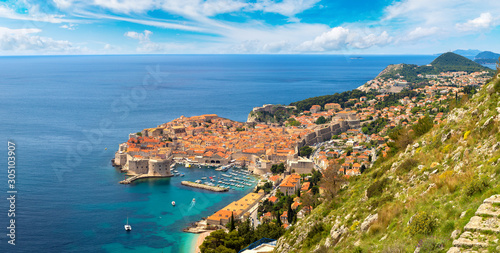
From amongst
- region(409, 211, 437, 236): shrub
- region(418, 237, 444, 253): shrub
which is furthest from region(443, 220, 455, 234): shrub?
region(418, 237, 444, 253): shrub

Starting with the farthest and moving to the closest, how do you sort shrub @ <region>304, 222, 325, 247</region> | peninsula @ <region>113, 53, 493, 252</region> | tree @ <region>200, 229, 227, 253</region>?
1. tree @ <region>200, 229, 227, 253</region>
2. peninsula @ <region>113, 53, 493, 252</region>
3. shrub @ <region>304, 222, 325, 247</region>

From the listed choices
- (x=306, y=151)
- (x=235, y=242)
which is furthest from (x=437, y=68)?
(x=235, y=242)

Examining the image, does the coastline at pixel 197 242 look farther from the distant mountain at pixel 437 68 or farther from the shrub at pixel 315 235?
the distant mountain at pixel 437 68

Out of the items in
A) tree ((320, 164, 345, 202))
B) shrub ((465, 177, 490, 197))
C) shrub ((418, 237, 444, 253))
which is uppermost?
shrub ((465, 177, 490, 197))

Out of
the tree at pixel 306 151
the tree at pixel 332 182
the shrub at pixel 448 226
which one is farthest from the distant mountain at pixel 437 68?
the shrub at pixel 448 226

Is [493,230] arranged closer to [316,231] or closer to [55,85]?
[316,231]

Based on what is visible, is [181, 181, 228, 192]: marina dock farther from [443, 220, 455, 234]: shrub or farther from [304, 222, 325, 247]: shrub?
[443, 220, 455, 234]: shrub

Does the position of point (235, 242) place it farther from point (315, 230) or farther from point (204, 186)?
point (204, 186)
